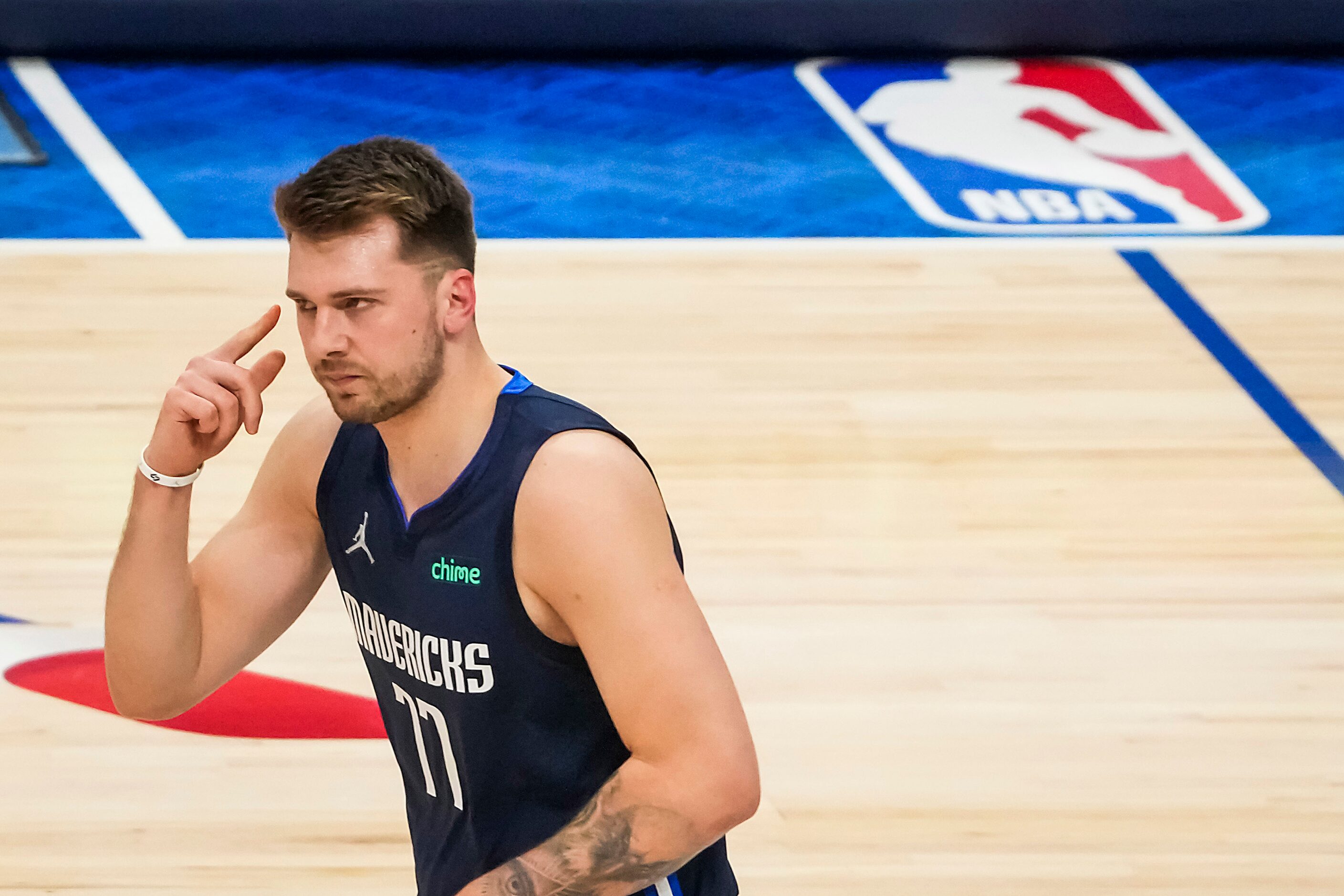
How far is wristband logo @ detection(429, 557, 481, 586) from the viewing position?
4.93 feet

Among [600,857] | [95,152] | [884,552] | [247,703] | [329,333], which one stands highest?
[95,152]

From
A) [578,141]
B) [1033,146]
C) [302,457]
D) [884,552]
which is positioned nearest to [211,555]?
[302,457]

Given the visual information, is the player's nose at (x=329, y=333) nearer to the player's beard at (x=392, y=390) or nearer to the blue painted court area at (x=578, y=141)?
the player's beard at (x=392, y=390)

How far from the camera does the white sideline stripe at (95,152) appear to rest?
18.5ft

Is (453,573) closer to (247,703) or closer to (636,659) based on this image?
(636,659)

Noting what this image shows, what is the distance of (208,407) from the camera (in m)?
1.47

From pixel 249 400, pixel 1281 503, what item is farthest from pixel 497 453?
pixel 1281 503

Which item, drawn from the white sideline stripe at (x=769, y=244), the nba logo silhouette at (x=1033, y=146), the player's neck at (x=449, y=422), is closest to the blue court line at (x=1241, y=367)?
the white sideline stripe at (x=769, y=244)

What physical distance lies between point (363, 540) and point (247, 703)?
1.79 meters

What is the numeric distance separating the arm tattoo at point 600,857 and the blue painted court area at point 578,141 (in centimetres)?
435

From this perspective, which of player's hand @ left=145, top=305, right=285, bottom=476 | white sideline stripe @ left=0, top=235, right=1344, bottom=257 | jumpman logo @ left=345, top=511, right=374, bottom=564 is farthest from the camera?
white sideline stripe @ left=0, top=235, right=1344, bottom=257

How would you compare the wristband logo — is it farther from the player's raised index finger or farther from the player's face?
the player's raised index finger

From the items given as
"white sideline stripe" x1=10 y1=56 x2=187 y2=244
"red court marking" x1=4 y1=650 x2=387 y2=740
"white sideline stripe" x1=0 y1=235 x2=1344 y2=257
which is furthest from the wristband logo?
"white sideline stripe" x1=10 y1=56 x2=187 y2=244

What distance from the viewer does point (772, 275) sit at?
5.36 meters
